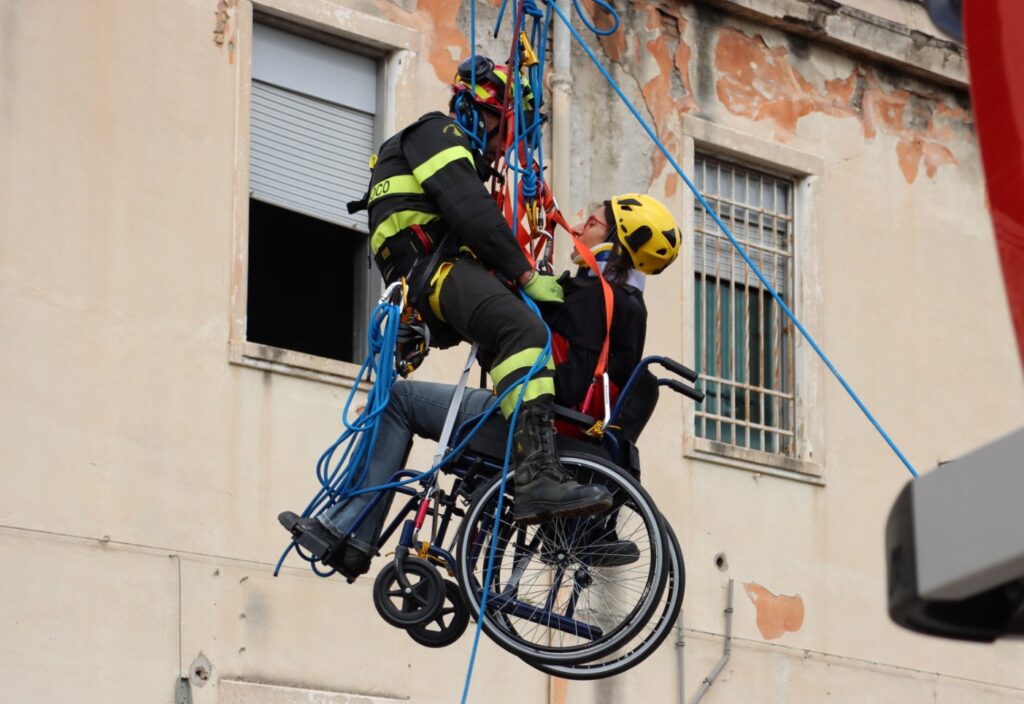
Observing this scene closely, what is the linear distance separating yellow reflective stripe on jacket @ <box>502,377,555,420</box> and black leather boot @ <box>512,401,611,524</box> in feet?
0.09

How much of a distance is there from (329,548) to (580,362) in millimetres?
1088

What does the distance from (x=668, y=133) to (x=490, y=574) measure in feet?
20.2

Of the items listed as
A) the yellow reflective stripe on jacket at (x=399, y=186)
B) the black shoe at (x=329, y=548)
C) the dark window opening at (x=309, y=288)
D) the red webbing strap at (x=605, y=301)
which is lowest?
the black shoe at (x=329, y=548)

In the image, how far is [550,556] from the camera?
775 cm

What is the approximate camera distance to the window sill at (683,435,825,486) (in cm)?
1313

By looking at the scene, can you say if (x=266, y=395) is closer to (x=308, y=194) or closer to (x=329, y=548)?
(x=308, y=194)

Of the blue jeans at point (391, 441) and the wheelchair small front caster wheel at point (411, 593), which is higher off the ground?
the blue jeans at point (391, 441)

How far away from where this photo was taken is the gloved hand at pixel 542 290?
7863mm

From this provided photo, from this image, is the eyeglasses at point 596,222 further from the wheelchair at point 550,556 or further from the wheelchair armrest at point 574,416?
the wheelchair armrest at point 574,416

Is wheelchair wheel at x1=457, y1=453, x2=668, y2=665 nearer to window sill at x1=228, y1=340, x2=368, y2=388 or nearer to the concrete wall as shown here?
the concrete wall

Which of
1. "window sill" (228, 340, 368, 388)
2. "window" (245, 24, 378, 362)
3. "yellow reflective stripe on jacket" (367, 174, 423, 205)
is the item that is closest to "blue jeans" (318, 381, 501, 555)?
"yellow reflective stripe on jacket" (367, 174, 423, 205)

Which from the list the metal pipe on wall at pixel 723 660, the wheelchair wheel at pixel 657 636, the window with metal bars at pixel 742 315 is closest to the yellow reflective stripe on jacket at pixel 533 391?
the wheelchair wheel at pixel 657 636

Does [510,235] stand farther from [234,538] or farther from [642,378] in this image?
[234,538]

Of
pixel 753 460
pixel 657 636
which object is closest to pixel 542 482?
pixel 657 636
